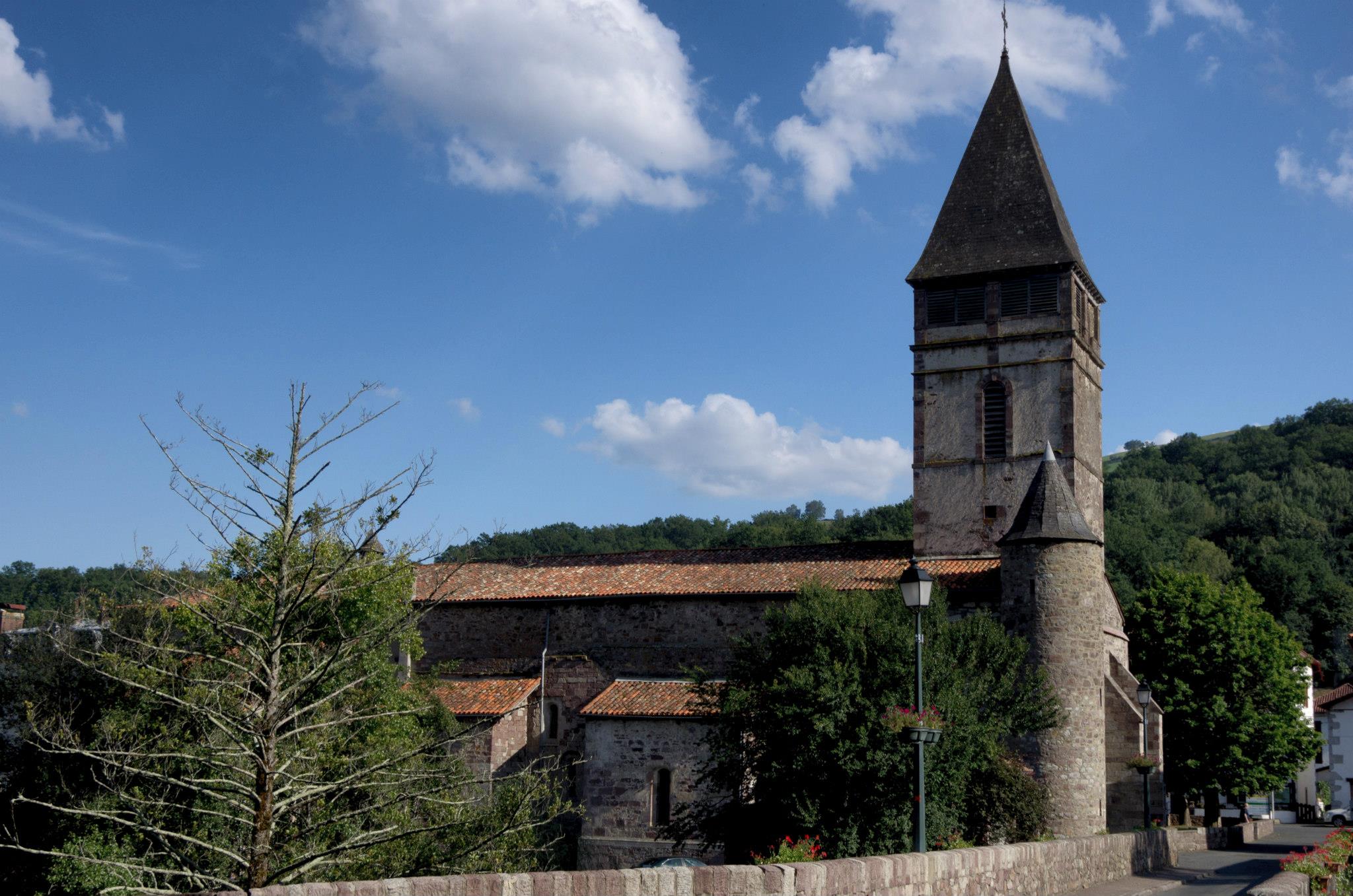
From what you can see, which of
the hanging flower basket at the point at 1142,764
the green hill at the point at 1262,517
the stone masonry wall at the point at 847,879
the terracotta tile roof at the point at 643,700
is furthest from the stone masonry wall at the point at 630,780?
the green hill at the point at 1262,517

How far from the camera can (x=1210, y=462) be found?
12481cm

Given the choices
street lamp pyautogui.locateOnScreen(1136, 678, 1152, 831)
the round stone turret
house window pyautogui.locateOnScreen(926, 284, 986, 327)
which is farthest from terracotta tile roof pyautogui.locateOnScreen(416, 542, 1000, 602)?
house window pyautogui.locateOnScreen(926, 284, 986, 327)

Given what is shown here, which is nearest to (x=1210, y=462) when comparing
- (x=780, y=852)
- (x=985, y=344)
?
(x=985, y=344)

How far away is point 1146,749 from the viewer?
28.5 m

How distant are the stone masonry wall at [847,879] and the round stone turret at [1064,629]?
471 centimetres

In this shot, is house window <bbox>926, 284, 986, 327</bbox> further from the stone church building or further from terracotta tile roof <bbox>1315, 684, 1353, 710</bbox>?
terracotta tile roof <bbox>1315, 684, 1353, 710</bbox>

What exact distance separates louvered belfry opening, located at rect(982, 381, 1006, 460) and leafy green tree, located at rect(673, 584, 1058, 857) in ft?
24.9

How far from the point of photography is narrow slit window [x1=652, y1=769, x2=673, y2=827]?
29.0m

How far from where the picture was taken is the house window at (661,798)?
95.2 feet

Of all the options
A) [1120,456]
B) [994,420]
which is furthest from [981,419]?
[1120,456]

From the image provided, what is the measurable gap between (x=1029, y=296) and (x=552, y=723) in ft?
56.5

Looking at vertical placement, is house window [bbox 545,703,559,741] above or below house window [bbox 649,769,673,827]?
above

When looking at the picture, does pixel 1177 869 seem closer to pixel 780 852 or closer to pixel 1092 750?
pixel 1092 750

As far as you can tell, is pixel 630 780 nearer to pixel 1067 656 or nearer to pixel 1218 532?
pixel 1067 656
